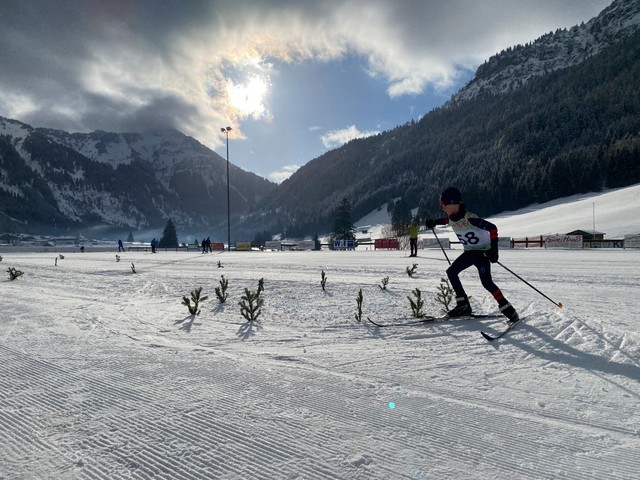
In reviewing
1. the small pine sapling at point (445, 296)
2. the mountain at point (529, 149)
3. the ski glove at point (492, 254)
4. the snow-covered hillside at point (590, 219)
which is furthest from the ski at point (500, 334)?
the mountain at point (529, 149)

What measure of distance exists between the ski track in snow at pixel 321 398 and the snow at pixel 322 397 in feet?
0.05

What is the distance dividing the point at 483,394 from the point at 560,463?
0.95m

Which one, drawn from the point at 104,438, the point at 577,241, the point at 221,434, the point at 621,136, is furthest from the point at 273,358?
the point at 621,136

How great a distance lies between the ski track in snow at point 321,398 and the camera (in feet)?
6.69

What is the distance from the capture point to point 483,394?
2.93 metres

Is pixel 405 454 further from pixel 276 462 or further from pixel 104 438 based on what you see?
pixel 104 438

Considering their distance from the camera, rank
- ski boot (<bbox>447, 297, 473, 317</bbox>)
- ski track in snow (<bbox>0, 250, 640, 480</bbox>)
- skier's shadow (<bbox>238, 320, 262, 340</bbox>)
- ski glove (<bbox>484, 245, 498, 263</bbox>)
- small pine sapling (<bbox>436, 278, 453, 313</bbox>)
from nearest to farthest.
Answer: ski track in snow (<bbox>0, 250, 640, 480</bbox>) < ski glove (<bbox>484, 245, 498, 263</bbox>) < skier's shadow (<bbox>238, 320, 262, 340</bbox>) < ski boot (<bbox>447, 297, 473, 317</bbox>) < small pine sapling (<bbox>436, 278, 453, 313</bbox>)

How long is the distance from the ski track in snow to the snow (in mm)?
14

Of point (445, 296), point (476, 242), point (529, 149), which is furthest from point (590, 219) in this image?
point (529, 149)

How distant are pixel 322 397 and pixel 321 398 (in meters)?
0.02

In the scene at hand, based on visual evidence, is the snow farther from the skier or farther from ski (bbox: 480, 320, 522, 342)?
the skier

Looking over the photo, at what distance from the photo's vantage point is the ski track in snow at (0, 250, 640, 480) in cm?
204

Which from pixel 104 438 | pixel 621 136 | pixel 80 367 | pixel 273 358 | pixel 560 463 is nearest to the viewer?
pixel 560 463

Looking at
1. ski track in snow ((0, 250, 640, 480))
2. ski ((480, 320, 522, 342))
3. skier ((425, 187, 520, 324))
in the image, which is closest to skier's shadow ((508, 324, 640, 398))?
ski track in snow ((0, 250, 640, 480))
